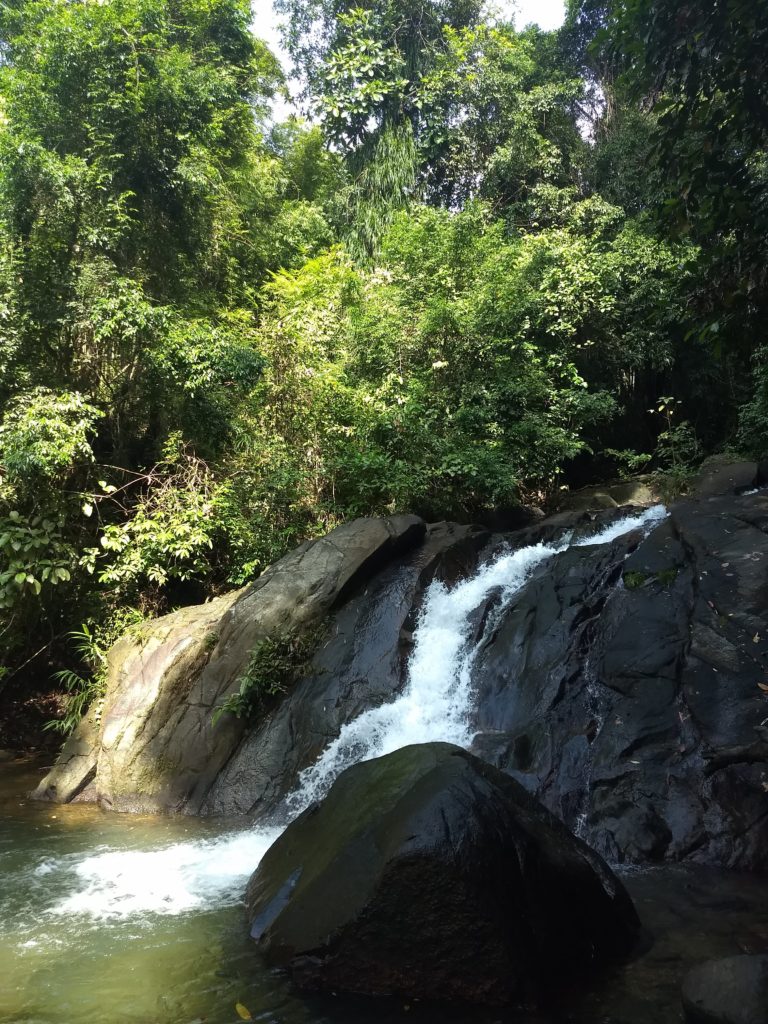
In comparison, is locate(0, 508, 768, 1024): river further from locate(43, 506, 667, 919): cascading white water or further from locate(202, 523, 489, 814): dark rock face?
locate(202, 523, 489, 814): dark rock face

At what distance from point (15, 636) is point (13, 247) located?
6.20 m

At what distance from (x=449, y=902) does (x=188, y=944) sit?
1.85 m

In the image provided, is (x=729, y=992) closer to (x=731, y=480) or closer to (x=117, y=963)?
(x=117, y=963)

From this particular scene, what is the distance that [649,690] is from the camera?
22.2 ft

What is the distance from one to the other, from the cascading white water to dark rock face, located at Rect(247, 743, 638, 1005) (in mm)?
1330

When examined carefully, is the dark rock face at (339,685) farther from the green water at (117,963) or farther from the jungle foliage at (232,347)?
the jungle foliage at (232,347)

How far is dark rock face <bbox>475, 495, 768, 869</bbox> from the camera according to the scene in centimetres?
582

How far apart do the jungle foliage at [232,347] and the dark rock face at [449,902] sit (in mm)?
4060

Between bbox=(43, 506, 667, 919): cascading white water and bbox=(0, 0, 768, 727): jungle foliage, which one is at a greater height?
bbox=(0, 0, 768, 727): jungle foliage

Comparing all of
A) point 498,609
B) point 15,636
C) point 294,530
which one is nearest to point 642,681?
point 498,609

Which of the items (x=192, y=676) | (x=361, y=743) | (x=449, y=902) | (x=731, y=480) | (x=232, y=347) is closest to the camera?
(x=449, y=902)

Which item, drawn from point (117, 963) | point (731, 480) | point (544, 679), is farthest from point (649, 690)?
point (731, 480)

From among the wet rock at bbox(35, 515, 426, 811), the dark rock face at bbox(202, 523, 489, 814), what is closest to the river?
the dark rock face at bbox(202, 523, 489, 814)

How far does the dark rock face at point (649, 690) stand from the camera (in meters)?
5.82
